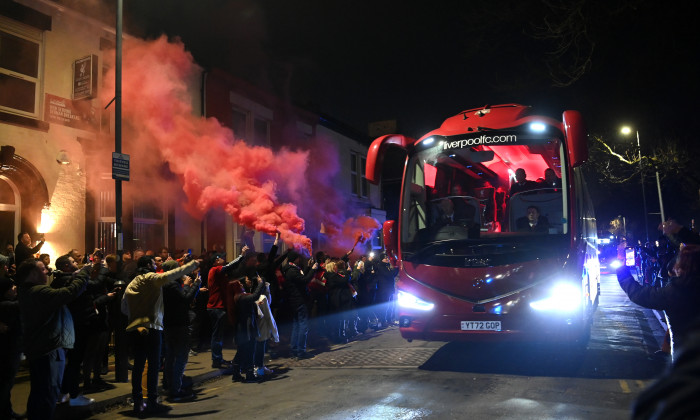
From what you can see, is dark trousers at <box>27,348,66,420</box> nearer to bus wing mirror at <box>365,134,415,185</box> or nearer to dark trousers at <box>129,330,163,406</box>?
dark trousers at <box>129,330,163,406</box>

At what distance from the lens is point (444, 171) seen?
28.8 feet

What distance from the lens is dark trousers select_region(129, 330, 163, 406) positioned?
6.44 metres

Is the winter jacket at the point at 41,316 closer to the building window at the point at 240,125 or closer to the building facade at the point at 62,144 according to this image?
Result: the building facade at the point at 62,144

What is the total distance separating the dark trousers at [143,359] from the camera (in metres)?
6.44

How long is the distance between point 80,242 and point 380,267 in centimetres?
781

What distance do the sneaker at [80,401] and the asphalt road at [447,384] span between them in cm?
26

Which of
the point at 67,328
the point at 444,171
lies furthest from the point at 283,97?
the point at 67,328

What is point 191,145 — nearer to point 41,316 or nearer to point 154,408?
point 154,408

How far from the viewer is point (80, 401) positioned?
645cm

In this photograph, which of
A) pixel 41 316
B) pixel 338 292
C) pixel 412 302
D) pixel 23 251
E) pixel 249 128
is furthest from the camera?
pixel 249 128

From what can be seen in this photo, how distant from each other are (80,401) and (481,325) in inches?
211

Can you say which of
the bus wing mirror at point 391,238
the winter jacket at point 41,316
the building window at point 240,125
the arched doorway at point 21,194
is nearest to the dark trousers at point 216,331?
the bus wing mirror at point 391,238

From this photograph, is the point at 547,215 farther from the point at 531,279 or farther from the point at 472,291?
the point at 472,291

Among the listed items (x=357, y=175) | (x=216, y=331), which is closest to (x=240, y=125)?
(x=357, y=175)
